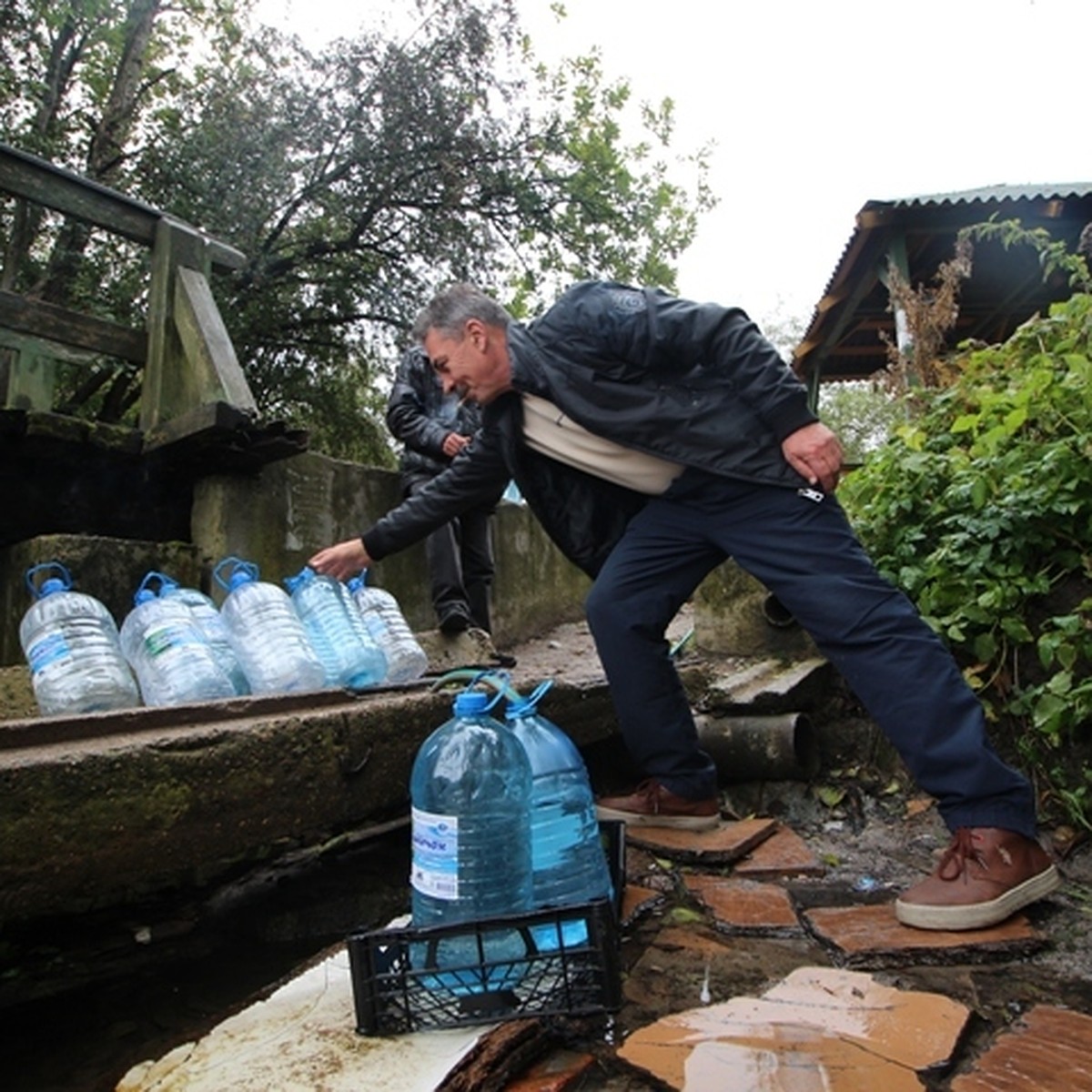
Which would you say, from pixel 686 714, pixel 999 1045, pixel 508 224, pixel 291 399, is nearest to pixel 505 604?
pixel 686 714

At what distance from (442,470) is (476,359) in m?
1.78

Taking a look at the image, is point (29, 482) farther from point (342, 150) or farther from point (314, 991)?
point (342, 150)

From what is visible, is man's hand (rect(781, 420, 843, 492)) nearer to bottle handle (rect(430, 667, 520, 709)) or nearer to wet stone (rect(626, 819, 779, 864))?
bottle handle (rect(430, 667, 520, 709))

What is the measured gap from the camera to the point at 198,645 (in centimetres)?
254

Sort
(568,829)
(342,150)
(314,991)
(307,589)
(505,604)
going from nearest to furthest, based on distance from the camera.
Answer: (314,991), (568,829), (307,589), (505,604), (342,150)

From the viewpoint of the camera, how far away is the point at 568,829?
196 centimetres

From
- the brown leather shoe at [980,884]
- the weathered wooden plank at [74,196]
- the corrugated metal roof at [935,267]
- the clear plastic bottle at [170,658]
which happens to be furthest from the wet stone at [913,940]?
the corrugated metal roof at [935,267]

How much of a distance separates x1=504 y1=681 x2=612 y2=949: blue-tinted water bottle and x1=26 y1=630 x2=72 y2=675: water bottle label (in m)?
1.32

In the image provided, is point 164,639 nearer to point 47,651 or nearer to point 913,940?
point 47,651

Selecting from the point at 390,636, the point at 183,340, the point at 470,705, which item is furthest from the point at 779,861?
the point at 183,340

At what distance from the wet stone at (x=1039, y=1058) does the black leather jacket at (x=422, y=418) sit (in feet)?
10.7

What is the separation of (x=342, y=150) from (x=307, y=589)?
29.1ft

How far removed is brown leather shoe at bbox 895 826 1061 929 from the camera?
1.95m

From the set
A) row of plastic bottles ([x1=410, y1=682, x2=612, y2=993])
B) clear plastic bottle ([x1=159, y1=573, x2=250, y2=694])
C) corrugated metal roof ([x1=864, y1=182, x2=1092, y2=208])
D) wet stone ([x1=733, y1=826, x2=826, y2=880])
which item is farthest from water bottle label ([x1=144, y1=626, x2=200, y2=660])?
corrugated metal roof ([x1=864, y1=182, x2=1092, y2=208])
